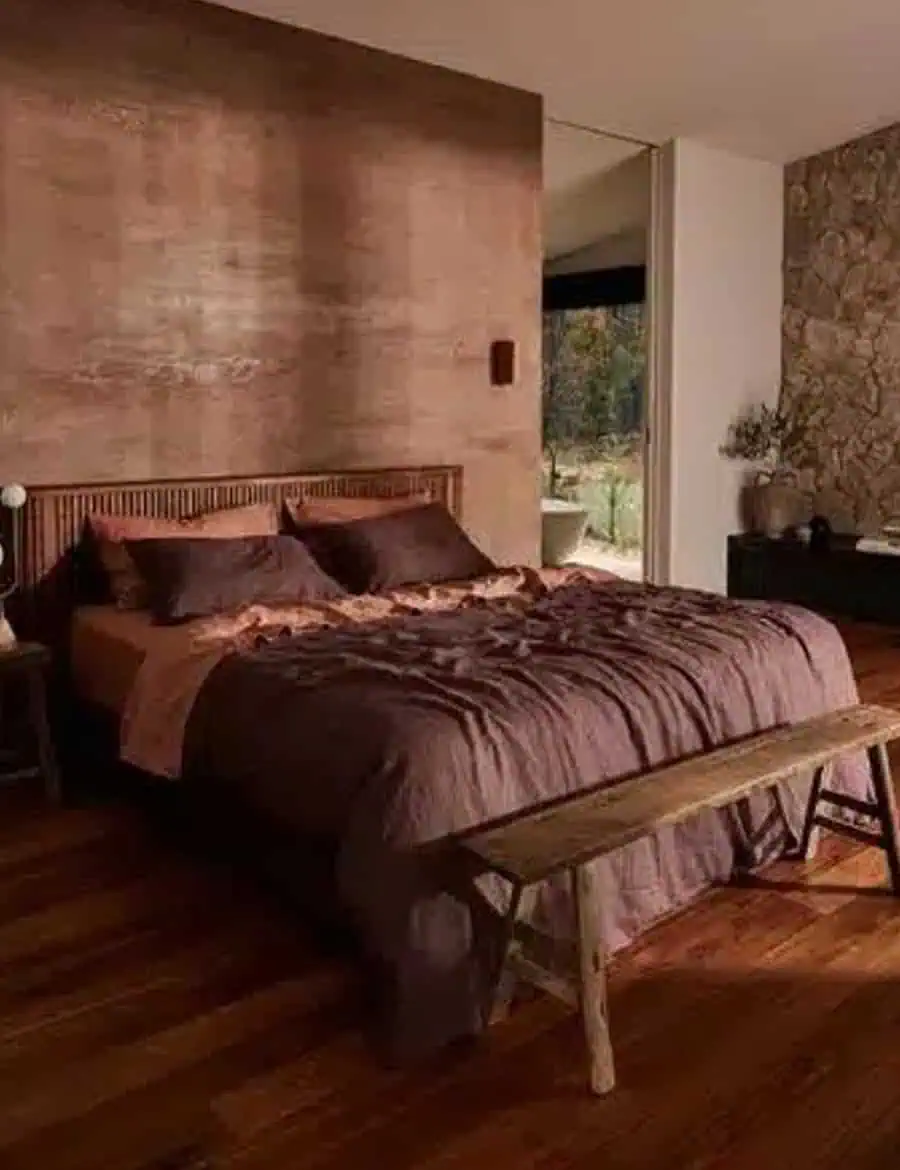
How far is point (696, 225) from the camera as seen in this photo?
21.4 feet

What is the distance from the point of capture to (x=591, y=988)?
2268 millimetres

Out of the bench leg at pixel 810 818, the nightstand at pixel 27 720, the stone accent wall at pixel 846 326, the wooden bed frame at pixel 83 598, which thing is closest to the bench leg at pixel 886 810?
the bench leg at pixel 810 818

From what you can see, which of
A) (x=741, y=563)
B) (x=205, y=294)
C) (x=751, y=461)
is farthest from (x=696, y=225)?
(x=205, y=294)

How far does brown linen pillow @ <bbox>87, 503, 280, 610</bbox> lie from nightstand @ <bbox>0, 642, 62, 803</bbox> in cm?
34

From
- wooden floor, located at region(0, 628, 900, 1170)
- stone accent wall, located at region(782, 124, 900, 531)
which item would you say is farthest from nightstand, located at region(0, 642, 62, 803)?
stone accent wall, located at region(782, 124, 900, 531)

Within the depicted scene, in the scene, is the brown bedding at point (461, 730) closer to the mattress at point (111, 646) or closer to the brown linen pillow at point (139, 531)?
the mattress at point (111, 646)

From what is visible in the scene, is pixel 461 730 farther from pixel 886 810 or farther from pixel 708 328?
pixel 708 328

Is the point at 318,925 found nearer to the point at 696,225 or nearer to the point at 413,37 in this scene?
the point at 413,37

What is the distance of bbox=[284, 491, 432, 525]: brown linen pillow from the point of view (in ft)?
15.2

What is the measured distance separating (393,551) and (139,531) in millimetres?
911

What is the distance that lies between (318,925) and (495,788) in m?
0.69

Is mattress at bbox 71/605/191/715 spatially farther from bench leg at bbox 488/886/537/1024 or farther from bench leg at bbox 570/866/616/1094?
bench leg at bbox 570/866/616/1094

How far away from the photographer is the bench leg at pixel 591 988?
225 centimetres

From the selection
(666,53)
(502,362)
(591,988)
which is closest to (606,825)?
(591,988)
